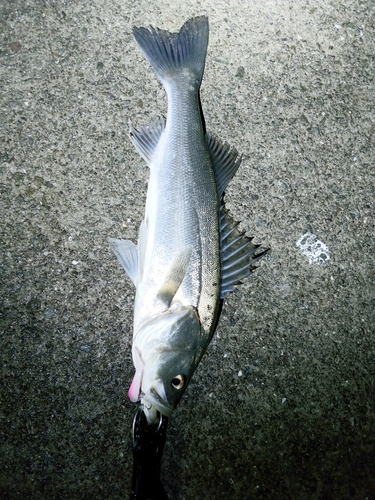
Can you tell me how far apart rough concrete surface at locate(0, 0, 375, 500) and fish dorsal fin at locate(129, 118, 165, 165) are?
4.9 inches

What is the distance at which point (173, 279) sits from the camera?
89.1 inches

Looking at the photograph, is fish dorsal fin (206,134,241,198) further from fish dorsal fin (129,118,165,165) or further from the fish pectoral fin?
the fish pectoral fin

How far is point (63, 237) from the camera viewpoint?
102 inches

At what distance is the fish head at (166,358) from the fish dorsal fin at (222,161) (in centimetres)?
82

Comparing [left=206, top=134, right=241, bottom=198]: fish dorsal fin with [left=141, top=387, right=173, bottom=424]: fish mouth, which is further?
[left=206, top=134, right=241, bottom=198]: fish dorsal fin

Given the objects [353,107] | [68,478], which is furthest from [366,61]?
[68,478]

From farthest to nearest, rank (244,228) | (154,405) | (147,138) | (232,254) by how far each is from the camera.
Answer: (244,228), (147,138), (232,254), (154,405)

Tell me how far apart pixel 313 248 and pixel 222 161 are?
850 mm

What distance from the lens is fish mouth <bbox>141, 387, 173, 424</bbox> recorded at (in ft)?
7.06

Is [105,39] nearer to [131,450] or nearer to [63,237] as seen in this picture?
[63,237]

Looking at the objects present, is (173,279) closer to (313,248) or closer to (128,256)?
(128,256)

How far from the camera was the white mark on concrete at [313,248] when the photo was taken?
9.14 feet

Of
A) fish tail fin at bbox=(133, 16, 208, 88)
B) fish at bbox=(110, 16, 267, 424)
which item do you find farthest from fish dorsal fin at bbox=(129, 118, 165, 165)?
fish tail fin at bbox=(133, 16, 208, 88)

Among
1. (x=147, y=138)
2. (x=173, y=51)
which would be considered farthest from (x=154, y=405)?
(x=173, y=51)
